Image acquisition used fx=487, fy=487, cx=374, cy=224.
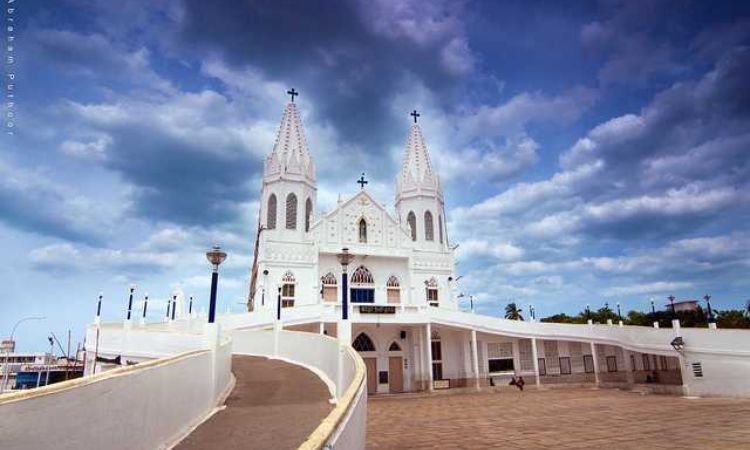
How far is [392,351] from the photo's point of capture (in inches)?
1215

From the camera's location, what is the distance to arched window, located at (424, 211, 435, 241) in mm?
37066

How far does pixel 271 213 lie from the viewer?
33938mm

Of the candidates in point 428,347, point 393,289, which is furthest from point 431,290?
point 428,347

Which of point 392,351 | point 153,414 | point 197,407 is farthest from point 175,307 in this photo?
point 153,414

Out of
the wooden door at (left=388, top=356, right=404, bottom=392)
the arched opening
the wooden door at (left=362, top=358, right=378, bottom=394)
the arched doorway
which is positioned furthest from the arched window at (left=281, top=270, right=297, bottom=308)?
the wooden door at (left=388, top=356, right=404, bottom=392)

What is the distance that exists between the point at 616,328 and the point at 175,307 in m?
28.2

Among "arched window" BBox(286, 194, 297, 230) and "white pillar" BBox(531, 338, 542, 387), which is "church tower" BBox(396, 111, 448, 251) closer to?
"arched window" BBox(286, 194, 297, 230)

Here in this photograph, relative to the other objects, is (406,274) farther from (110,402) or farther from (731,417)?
(110,402)

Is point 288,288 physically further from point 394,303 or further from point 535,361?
point 535,361

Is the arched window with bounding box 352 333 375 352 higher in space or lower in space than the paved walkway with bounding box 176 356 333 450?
higher

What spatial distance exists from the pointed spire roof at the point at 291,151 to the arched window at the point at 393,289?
9.53m

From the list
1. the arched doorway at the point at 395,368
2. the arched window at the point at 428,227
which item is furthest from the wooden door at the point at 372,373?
the arched window at the point at 428,227

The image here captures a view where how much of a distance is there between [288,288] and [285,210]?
5.64 m

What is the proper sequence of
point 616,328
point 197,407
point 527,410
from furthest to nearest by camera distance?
1. point 616,328
2. point 527,410
3. point 197,407
